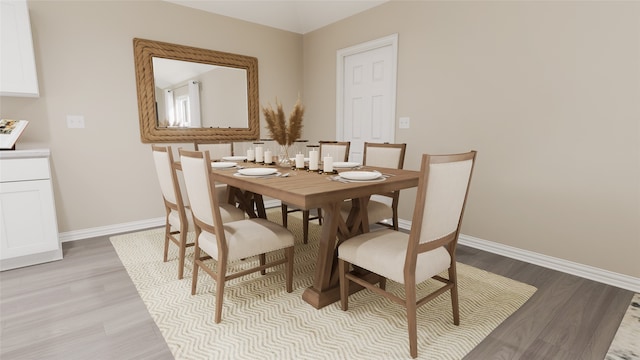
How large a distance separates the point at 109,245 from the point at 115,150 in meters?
0.98

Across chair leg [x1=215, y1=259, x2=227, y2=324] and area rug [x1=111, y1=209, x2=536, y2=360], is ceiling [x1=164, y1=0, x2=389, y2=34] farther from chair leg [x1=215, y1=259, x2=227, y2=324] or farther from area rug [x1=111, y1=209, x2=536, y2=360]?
chair leg [x1=215, y1=259, x2=227, y2=324]

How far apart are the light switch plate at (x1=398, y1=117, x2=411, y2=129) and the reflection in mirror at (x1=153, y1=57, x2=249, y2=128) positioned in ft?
6.46

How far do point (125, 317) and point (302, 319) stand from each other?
101cm

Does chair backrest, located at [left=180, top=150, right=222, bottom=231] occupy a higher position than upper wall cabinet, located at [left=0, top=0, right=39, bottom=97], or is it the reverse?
upper wall cabinet, located at [left=0, top=0, right=39, bottom=97]

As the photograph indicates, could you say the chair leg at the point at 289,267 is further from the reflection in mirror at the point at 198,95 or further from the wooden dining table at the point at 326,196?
the reflection in mirror at the point at 198,95

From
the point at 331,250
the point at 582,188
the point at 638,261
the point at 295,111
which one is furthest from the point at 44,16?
the point at 638,261

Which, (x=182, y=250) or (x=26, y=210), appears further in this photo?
Result: (x=26, y=210)

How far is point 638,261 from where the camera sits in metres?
2.15

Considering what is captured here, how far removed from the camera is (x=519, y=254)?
2701 millimetres

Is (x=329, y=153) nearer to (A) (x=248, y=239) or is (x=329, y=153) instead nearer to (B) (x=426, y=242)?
(A) (x=248, y=239)

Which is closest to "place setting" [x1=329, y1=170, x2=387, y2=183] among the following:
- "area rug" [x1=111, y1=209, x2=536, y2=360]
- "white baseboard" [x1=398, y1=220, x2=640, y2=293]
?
"area rug" [x1=111, y1=209, x2=536, y2=360]

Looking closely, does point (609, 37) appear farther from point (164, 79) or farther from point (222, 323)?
point (164, 79)

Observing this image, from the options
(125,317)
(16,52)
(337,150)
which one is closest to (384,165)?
(337,150)

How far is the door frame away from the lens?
11.4 feet
